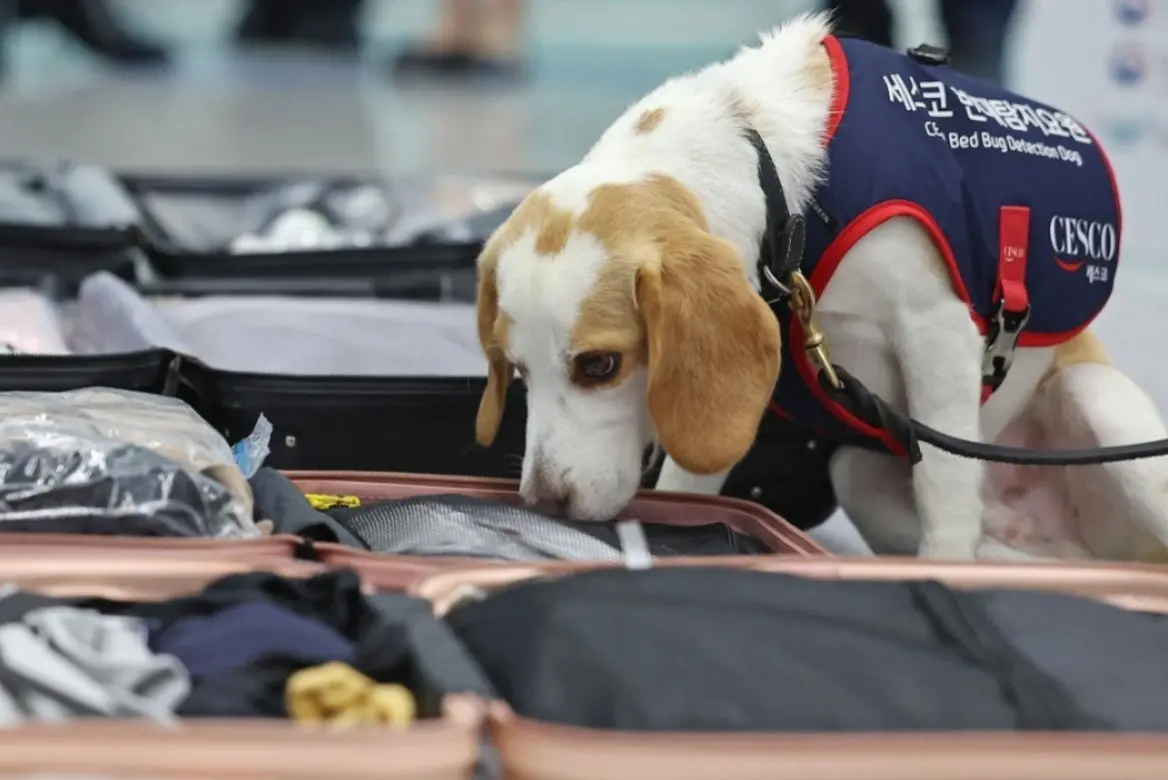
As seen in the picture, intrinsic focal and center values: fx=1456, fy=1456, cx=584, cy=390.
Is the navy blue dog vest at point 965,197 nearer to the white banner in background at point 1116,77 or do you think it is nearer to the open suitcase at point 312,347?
the open suitcase at point 312,347

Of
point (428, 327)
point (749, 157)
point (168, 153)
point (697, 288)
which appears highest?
point (749, 157)

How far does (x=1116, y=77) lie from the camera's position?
10.9ft

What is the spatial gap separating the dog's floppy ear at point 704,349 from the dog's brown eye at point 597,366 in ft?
0.14

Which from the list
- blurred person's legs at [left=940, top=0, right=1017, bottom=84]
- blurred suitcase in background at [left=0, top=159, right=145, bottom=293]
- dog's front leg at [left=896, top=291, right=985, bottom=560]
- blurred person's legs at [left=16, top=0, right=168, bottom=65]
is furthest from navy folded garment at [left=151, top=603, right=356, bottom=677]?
blurred person's legs at [left=16, top=0, right=168, bottom=65]

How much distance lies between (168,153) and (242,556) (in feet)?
11.9

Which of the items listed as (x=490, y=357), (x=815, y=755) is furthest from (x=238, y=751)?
(x=490, y=357)

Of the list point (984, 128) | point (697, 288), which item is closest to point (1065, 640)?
point (697, 288)

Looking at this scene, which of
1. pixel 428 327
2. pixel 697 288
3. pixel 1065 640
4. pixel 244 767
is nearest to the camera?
pixel 244 767

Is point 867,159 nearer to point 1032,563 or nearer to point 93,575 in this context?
point 1032,563

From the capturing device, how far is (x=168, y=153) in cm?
447

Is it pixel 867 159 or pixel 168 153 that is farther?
pixel 168 153

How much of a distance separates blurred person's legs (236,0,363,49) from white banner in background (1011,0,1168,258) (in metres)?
3.96

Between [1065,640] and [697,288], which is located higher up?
[697,288]

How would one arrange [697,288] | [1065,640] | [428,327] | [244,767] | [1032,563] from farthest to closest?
[428,327] → [697,288] → [1032,563] → [1065,640] → [244,767]
